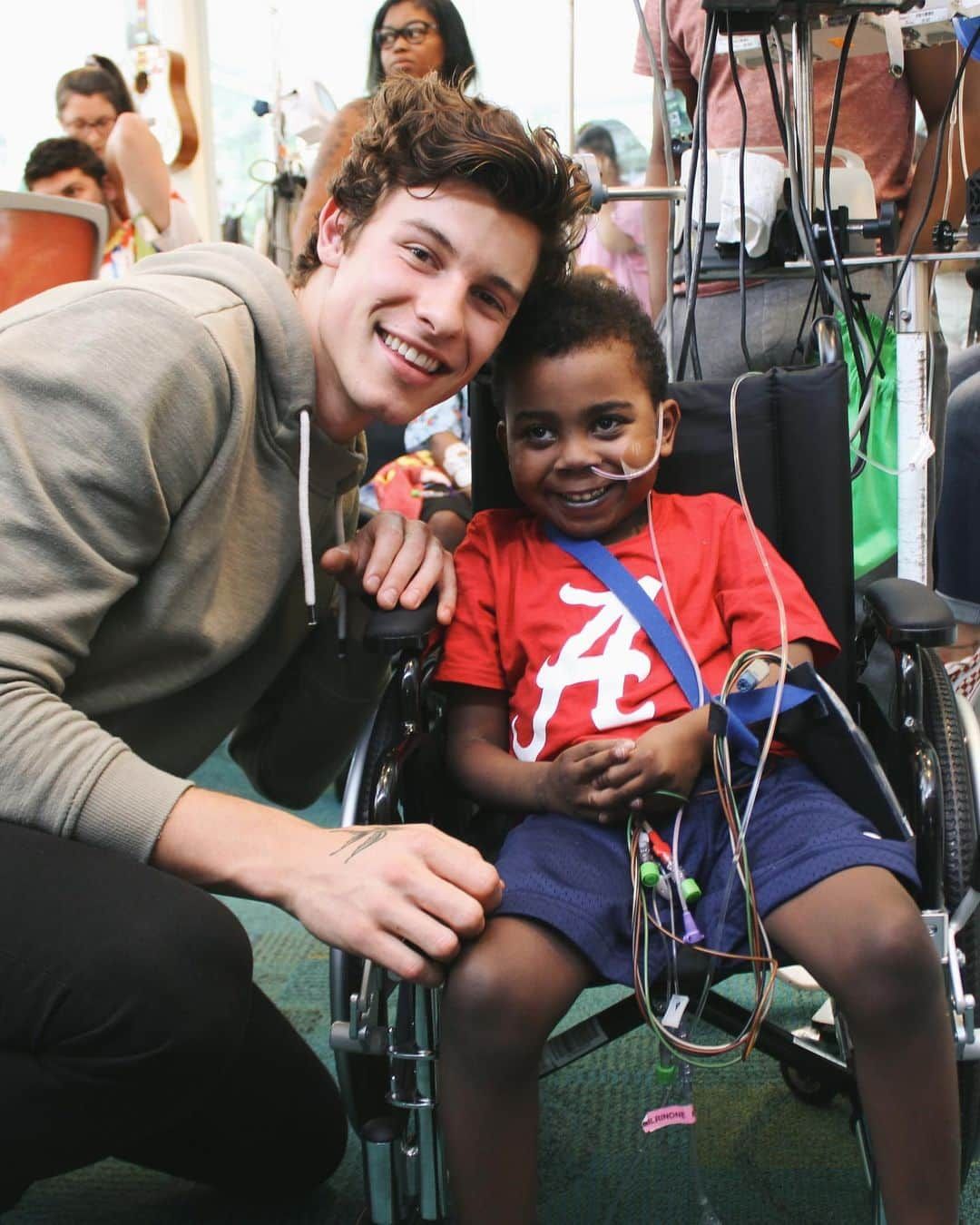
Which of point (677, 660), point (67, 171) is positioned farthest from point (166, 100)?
point (677, 660)

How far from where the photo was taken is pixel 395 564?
1.27m

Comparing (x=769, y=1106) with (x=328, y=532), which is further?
(x=769, y=1106)

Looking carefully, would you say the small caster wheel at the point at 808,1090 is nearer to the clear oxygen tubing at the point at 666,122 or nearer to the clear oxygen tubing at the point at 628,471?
the clear oxygen tubing at the point at 628,471

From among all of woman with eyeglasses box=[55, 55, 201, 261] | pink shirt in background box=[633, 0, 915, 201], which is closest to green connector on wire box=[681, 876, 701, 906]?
pink shirt in background box=[633, 0, 915, 201]

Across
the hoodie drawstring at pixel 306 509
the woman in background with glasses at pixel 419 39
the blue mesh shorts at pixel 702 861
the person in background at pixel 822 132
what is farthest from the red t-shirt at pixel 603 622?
the woman in background with glasses at pixel 419 39

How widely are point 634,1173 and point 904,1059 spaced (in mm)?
552

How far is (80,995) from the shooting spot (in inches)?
35.6

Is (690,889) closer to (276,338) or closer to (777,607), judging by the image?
(777,607)

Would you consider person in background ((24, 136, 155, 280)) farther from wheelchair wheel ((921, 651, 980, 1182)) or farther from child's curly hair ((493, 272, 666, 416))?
wheelchair wheel ((921, 651, 980, 1182))

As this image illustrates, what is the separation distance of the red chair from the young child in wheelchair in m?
1.17

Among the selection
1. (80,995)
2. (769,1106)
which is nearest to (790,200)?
(769,1106)

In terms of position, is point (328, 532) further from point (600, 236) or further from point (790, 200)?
point (600, 236)

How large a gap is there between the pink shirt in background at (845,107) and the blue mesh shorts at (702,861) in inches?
50.0

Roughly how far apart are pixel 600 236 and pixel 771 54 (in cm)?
233
